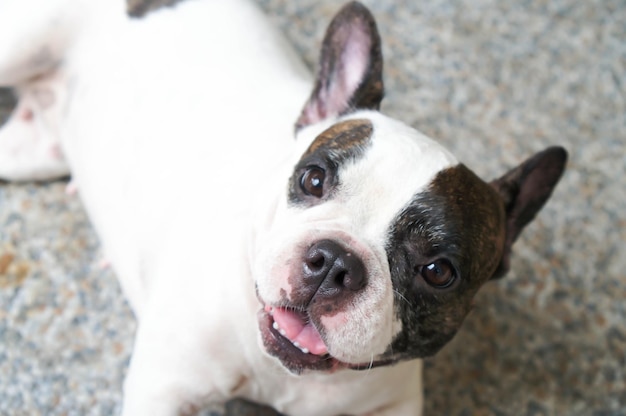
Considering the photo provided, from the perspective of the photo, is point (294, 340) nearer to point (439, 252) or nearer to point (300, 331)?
point (300, 331)

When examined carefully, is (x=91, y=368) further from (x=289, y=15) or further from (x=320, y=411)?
(x=289, y=15)

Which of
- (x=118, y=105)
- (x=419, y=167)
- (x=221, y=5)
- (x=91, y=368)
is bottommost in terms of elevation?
(x=91, y=368)

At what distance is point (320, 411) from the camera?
1.66m

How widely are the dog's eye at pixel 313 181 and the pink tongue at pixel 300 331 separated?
0.77 feet

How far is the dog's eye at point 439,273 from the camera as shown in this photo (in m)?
1.34

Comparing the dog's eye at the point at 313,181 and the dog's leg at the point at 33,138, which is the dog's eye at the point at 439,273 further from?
the dog's leg at the point at 33,138

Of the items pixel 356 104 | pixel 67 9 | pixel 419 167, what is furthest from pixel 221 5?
pixel 419 167

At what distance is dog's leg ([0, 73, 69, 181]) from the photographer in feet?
7.36

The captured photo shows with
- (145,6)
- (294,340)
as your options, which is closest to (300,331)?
(294,340)

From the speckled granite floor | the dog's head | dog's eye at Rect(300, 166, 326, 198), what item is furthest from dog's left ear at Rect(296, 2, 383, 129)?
the speckled granite floor

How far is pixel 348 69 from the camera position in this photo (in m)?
1.65

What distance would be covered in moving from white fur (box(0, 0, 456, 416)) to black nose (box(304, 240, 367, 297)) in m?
0.03

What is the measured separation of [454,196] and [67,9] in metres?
1.32

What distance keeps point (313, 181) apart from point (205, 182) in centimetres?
43
